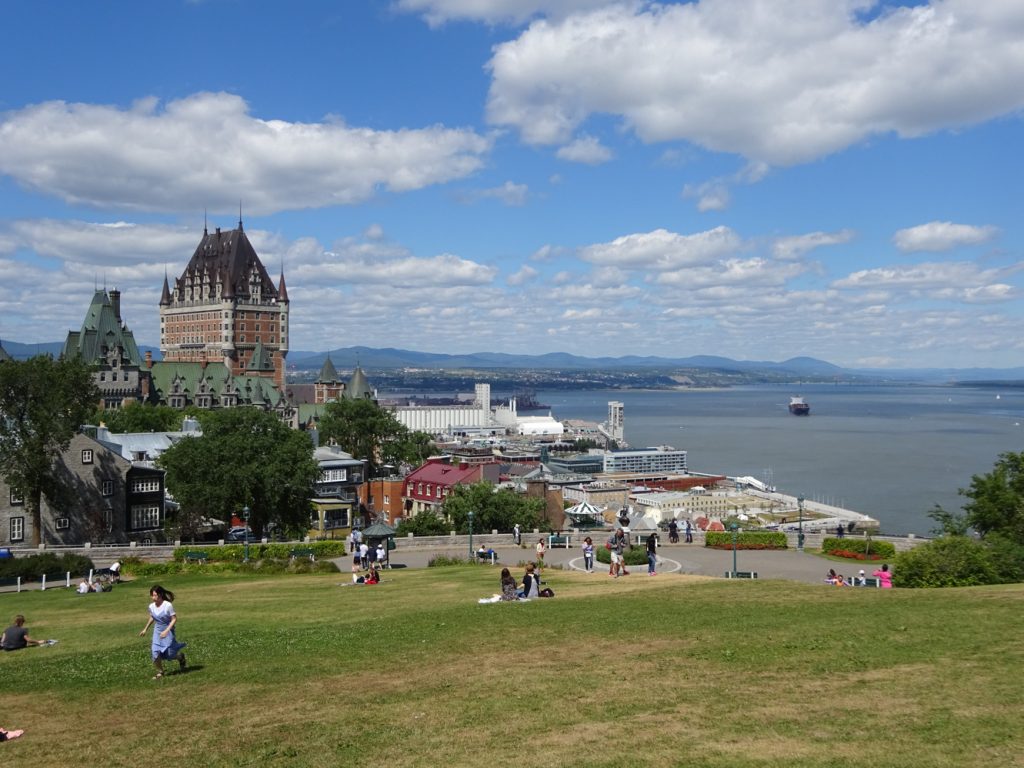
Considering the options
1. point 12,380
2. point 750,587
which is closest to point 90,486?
point 12,380

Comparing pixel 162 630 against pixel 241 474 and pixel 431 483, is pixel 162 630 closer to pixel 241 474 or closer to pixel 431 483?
pixel 241 474

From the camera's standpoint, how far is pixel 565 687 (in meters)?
14.8

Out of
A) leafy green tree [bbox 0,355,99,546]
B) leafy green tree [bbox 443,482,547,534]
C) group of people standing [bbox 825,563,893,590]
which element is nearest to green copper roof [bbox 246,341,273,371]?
leafy green tree [bbox 0,355,99,546]

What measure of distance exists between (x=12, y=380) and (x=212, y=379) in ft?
320

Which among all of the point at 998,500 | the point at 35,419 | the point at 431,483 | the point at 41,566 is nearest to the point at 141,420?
the point at 431,483

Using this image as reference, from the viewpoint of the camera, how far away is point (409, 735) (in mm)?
12906

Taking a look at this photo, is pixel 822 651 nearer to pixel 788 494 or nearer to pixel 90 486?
pixel 90 486

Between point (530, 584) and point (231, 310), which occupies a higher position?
point (231, 310)

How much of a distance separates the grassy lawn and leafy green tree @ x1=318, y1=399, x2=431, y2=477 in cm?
8210

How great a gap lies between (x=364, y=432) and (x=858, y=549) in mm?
71473

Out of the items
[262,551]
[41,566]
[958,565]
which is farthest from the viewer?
[262,551]

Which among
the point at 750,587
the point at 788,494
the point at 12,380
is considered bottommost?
the point at 788,494

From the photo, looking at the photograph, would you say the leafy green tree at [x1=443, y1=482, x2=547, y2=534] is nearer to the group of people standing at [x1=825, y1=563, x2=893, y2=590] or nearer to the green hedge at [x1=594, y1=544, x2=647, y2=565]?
the green hedge at [x1=594, y1=544, x2=647, y2=565]

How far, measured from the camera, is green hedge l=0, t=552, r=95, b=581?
3834 cm
